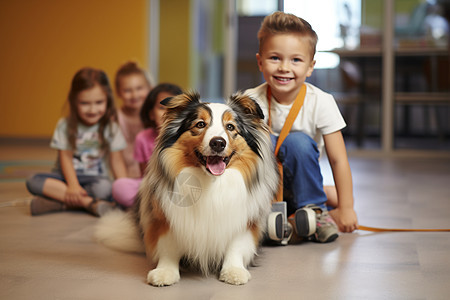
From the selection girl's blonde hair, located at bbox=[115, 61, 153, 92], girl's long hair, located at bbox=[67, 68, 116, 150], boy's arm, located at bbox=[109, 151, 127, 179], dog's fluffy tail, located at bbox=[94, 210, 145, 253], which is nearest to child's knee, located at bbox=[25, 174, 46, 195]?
girl's long hair, located at bbox=[67, 68, 116, 150]

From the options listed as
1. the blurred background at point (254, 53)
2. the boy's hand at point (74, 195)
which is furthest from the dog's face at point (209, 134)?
the blurred background at point (254, 53)

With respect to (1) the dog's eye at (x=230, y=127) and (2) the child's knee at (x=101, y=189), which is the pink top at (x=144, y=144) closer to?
(2) the child's knee at (x=101, y=189)

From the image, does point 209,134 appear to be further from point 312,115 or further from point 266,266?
point 312,115

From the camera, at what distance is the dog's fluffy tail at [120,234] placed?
203cm

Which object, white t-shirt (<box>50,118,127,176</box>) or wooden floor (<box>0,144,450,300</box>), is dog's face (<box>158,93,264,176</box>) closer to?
wooden floor (<box>0,144,450,300</box>)

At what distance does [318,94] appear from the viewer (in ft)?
7.28

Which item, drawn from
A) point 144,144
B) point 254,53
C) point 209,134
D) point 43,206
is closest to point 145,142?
point 144,144

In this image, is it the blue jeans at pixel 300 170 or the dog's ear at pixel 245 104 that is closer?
the dog's ear at pixel 245 104

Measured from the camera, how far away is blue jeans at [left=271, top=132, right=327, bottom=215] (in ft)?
7.04

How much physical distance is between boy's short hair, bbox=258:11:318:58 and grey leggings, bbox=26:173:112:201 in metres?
1.30

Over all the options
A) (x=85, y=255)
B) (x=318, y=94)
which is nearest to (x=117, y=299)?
(x=85, y=255)

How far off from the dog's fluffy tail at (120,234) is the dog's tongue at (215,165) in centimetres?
55

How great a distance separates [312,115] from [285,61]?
0.26m

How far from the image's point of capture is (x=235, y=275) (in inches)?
63.6
